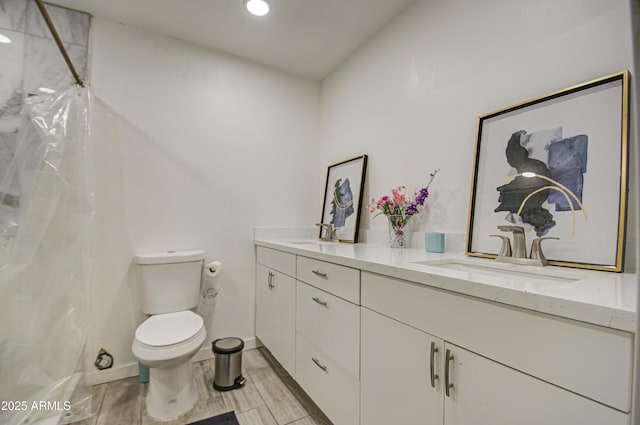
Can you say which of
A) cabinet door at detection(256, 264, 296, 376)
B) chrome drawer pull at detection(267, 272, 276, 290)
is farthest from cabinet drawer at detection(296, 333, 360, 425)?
chrome drawer pull at detection(267, 272, 276, 290)

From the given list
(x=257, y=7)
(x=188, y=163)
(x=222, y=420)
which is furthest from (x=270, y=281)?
(x=257, y=7)

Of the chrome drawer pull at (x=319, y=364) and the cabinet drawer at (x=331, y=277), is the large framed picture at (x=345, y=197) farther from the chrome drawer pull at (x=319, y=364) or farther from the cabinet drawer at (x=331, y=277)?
the chrome drawer pull at (x=319, y=364)

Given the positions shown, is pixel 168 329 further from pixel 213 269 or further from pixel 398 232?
pixel 398 232

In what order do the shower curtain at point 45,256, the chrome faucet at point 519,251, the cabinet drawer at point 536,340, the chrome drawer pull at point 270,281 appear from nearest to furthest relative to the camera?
the cabinet drawer at point 536,340, the chrome faucet at point 519,251, the shower curtain at point 45,256, the chrome drawer pull at point 270,281

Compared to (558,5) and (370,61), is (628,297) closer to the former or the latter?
(558,5)

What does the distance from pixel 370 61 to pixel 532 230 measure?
162 cm

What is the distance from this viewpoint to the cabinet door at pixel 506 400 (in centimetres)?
54

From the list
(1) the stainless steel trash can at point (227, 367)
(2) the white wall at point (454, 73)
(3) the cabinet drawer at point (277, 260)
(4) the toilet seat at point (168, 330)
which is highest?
(2) the white wall at point (454, 73)

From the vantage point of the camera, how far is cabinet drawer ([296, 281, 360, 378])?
3.81ft

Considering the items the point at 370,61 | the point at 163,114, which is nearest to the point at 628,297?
the point at 370,61

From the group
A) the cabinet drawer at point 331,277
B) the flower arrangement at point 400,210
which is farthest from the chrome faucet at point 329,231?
the cabinet drawer at point 331,277

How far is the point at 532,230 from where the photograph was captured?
1126 mm

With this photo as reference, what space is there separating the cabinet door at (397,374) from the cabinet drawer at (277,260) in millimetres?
697

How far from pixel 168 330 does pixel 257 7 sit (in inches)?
79.6
